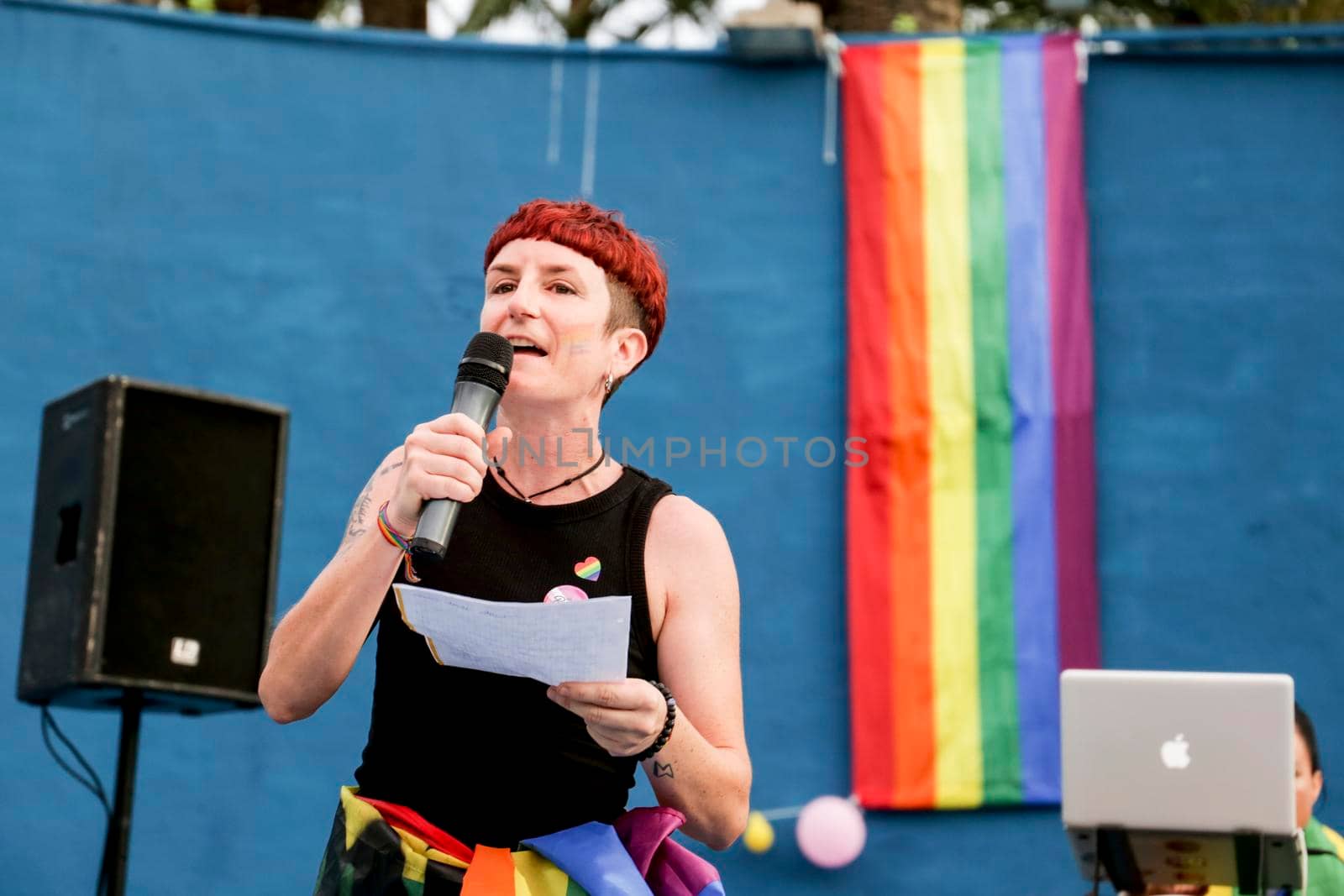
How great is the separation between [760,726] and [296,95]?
232cm

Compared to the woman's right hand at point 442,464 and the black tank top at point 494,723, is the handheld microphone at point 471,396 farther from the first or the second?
the black tank top at point 494,723

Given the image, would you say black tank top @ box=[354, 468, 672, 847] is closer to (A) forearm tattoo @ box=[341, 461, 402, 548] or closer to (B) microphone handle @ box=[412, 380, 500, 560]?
(A) forearm tattoo @ box=[341, 461, 402, 548]

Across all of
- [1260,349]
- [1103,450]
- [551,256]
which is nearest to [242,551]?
[551,256]

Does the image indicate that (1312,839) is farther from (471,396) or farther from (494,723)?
(471,396)

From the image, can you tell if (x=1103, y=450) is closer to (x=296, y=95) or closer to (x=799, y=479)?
(x=799, y=479)

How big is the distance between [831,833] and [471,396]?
284cm

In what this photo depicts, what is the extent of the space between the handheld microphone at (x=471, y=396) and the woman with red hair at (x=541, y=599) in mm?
26

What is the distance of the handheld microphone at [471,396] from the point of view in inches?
62.9

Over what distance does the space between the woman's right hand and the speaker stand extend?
5.72 feet

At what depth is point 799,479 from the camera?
15.1 ft

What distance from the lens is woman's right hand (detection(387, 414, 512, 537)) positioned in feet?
5.32

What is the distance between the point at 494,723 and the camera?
1.81 metres

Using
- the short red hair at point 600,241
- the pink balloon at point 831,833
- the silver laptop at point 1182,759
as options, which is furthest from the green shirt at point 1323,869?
the short red hair at point 600,241

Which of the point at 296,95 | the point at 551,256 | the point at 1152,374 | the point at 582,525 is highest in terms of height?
the point at 296,95
